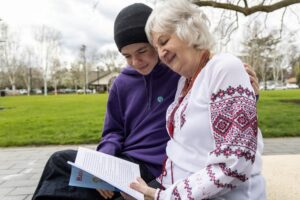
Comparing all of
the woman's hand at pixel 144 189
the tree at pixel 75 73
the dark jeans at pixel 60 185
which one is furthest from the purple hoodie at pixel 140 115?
the tree at pixel 75 73

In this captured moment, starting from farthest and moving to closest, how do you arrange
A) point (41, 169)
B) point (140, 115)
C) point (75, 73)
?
point (75, 73) < point (41, 169) < point (140, 115)

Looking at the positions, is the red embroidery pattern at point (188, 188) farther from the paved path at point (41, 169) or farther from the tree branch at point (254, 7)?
the tree branch at point (254, 7)

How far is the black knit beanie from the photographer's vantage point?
5.98 feet

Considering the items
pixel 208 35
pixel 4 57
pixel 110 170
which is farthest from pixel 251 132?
pixel 4 57

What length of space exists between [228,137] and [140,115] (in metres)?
0.83

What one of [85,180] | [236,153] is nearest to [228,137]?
[236,153]

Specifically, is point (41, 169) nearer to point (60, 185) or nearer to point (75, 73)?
point (60, 185)

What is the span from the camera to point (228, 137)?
1195mm

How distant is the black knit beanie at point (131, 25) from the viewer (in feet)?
5.98

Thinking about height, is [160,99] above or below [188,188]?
above

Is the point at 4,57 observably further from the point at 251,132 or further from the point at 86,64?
the point at 251,132

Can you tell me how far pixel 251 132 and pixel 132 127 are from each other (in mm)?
927

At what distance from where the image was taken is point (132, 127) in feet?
6.59

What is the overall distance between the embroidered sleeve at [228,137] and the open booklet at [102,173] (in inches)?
12.4
